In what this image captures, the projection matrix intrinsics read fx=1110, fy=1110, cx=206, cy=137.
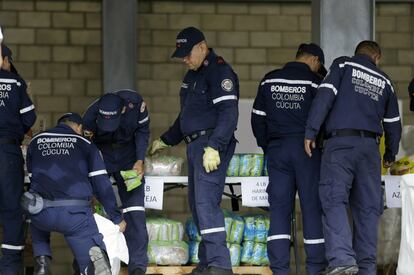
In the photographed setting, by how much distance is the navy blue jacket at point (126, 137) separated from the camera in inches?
361

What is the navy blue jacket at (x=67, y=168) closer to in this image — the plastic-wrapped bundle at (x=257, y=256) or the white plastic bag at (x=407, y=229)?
the plastic-wrapped bundle at (x=257, y=256)

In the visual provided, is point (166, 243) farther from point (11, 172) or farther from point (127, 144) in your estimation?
point (11, 172)

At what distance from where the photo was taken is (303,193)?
8.73m

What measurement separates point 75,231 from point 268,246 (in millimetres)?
1596

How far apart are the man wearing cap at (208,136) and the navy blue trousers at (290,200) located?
383 mm

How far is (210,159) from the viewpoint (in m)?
8.52

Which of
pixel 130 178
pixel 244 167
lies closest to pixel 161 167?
pixel 130 178

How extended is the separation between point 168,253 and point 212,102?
133 cm

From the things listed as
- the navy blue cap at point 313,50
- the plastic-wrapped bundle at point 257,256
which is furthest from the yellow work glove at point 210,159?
the navy blue cap at point 313,50

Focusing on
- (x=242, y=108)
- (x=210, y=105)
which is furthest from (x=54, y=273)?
(x=210, y=105)

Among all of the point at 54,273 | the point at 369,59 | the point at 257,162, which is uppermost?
the point at 369,59

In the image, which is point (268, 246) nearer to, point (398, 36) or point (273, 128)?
point (273, 128)

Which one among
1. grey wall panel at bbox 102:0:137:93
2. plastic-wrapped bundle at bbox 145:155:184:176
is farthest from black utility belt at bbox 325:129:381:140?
grey wall panel at bbox 102:0:137:93

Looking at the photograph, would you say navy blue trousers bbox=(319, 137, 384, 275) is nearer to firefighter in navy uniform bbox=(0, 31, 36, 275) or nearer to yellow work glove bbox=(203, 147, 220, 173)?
yellow work glove bbox=(203, 147, 220, 173)
